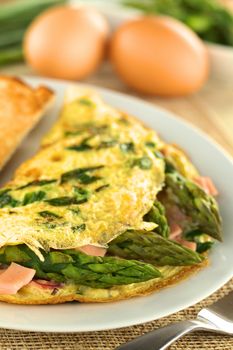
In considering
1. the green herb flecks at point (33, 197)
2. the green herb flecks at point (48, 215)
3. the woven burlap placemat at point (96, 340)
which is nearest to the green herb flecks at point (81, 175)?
the green herb flecks at point (33, 197)

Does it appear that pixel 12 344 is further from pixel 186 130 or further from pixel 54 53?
pixel 54 53

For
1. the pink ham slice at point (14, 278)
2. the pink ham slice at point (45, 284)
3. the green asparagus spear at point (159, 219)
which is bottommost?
the pink ham slice at point (45, 284)

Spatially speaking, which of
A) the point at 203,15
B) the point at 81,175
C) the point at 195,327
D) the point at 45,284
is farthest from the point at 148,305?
the point at 203,15

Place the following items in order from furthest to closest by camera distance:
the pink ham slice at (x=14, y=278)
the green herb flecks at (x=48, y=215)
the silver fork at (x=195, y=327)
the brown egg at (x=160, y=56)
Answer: the brown egg at (x=160, y=56), the green herb flecks at (x=48, y=215), the pink ham slice at (x=14, y=278), the silver fork at (x=195, y=327)

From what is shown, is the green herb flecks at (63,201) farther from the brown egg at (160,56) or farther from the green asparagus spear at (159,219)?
the brown egg at (160,56)

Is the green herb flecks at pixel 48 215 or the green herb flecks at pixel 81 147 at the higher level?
the green herb flecks at pixel 48 215

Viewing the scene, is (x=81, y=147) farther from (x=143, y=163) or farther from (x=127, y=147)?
(x=143, y=163)

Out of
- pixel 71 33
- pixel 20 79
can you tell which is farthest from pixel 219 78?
pixel 20 79
